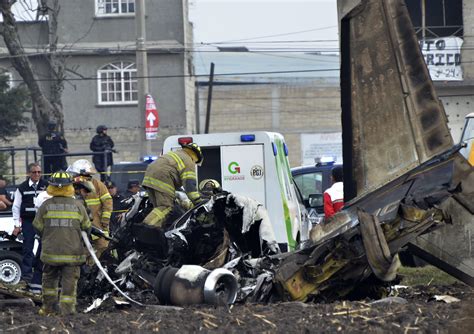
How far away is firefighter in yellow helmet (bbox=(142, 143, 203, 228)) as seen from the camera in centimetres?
1232

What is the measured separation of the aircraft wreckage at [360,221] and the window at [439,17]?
80.9ft

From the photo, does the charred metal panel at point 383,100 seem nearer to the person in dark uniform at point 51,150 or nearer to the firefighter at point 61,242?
the firefighter at point 61,242

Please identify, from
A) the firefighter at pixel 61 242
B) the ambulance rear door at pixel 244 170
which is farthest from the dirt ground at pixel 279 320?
the ambulance rear door at pixel 244 170

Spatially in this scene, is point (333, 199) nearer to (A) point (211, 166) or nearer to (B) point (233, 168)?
(B) point (233, 168)

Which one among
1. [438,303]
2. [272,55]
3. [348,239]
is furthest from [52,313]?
[272,55]

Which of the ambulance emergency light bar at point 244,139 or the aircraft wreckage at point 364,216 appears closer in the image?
the aircraft wreckage at point 364,216

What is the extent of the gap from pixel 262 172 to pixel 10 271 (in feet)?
13.0

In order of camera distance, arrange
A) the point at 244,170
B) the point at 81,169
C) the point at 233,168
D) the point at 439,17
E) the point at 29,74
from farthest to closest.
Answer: the point at 439,17 < the point at 29,74 < the point at 233,168 < the point at 244,170 < the point at 81,169

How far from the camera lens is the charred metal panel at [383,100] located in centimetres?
1036

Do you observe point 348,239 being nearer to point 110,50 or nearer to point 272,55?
point 110,50

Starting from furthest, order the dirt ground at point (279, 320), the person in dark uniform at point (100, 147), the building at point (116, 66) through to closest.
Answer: the building at point (116, 66) < the person in dark uniform at point (100, 147) < the dirt ground at point (279, 320)

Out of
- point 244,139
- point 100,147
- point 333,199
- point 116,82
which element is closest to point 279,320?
point 333,199

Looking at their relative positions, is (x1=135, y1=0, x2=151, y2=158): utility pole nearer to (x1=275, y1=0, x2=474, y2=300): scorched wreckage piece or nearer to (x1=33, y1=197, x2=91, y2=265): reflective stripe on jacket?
(x1=33, y1=197, x2=91, y2=265): reflective stripe on jacket

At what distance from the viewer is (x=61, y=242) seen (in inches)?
415
